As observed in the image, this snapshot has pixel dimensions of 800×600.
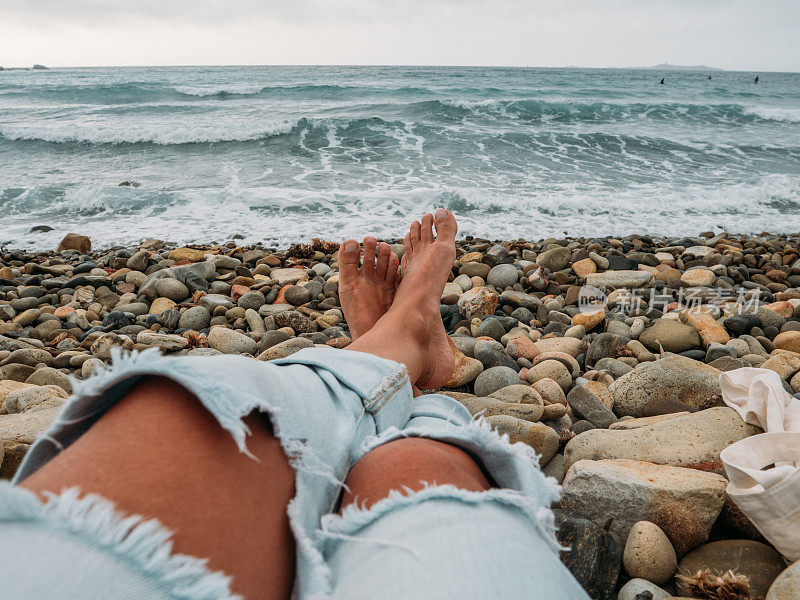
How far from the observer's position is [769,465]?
1.13 meters

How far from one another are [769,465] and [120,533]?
131 centimetres

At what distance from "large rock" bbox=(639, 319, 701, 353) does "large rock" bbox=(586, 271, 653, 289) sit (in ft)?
2.91

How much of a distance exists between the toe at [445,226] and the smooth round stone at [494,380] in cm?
83

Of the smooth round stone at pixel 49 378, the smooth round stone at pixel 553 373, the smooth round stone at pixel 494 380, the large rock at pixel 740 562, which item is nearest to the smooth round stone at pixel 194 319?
the smooth round stone at pixel 49 378

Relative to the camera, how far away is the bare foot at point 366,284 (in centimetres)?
236

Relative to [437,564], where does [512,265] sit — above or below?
below

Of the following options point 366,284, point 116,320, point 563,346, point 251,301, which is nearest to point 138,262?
point 116,320

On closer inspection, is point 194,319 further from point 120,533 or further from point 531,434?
point 120,533

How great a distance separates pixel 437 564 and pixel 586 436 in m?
1.15

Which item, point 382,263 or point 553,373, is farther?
point 382,263

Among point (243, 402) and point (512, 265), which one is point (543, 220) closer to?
point (512, 265)

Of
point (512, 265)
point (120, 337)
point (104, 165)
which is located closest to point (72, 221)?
point (104, 165)

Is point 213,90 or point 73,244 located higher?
point 213,90

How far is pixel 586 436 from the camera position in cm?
158
